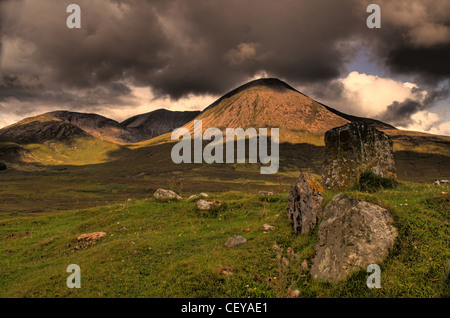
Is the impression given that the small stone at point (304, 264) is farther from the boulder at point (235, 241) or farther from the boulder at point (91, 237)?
the boulder at point (91, 237)

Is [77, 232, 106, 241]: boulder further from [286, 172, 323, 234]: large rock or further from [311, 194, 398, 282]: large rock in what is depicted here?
[311, 194, 398, 282]: large rock

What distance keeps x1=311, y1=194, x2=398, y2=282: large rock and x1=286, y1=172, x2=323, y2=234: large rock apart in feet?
7.10

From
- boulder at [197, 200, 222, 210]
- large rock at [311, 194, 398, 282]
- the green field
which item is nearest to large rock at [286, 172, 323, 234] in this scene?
the green field

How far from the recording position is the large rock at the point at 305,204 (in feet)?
42.2

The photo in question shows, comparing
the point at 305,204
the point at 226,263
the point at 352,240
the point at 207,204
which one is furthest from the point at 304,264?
the point at 207,204

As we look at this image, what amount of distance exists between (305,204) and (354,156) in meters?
7.99

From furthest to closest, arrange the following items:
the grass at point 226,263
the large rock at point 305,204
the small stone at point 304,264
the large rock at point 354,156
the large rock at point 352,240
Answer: the large rock at point 354,156
the large rock at point 305,204
the small stone at point 304,264
the large rock at point 352,240
the grass at point 226,263

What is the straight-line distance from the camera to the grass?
8164 mm

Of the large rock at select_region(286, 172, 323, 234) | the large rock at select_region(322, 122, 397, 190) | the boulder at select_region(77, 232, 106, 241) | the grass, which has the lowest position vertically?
the boulder at select_region(77, 232, 106, 241)

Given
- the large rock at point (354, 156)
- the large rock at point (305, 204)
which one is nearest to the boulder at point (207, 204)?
the large rock at point (305, 204)

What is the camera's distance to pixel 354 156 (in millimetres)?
18641

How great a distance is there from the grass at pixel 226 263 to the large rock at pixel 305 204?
64 cm

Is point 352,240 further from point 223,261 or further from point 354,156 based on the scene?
point 354,156
